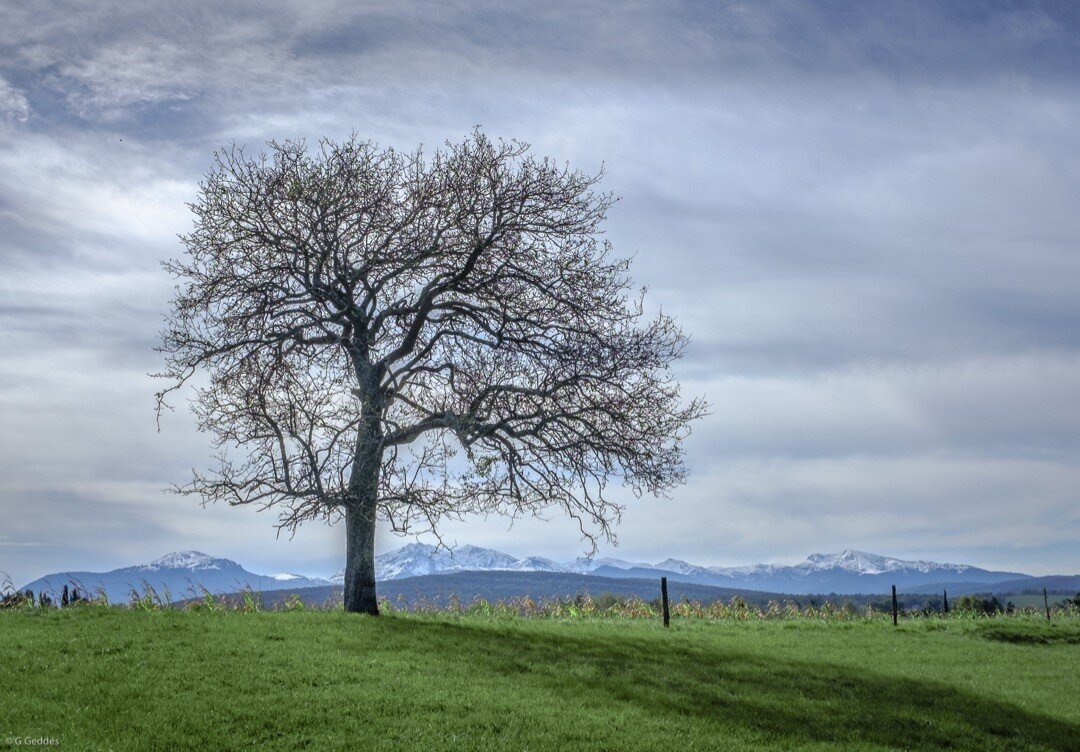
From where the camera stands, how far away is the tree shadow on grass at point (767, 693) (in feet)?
57.3

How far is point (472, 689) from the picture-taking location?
17.7 meters

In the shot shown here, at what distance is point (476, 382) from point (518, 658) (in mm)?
9436

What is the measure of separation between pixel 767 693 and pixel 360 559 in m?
13.1

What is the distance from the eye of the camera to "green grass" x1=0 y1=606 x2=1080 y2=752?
49.3 ft

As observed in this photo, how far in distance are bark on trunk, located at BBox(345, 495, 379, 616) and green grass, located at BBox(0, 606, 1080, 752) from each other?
155 centimetres

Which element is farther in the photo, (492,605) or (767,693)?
(492,605)

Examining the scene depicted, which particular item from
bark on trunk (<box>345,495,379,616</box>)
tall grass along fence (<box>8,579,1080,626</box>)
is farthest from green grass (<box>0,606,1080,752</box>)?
tall grass along fence (<box>8,579,1080,626</box>)

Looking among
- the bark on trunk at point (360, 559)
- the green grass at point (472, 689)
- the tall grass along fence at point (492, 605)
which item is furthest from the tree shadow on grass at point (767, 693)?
the tall grass along fence at point (492, 605)

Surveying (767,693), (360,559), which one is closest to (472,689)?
(767,693)

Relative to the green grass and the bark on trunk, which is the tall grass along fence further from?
the green grass

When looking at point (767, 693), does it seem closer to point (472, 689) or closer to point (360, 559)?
point (472, 689)

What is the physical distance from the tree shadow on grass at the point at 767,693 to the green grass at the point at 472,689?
0.07m

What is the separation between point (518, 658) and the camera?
21.3 metres

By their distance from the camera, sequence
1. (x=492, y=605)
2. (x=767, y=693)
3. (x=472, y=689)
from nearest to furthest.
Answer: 1. (x=472, y=689)
2. (x=767, y=693)
3. (x=492, y=605)
